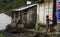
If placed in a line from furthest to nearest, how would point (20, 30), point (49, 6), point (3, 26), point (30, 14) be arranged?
point (3, 26)
point (30, 14)
point (20, 30)
point (49, 6)

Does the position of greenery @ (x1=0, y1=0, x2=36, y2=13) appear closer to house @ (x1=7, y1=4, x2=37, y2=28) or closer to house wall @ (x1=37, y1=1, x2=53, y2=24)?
house @ (x1=7, y1=4, x2=37, y2=28)

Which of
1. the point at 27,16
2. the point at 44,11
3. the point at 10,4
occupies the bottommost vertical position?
the point at 27,16

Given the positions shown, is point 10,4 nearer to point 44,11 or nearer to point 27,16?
point 27,16

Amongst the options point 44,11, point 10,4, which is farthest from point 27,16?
point 10,4

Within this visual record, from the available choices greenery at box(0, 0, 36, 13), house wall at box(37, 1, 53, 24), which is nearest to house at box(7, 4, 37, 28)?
house wall at box(37, 1, 53, 24)

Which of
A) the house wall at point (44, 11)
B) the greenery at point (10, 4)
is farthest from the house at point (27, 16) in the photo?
the greenery at point (10, 4)

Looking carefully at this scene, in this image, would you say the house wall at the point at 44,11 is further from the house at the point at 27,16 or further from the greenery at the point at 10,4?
the greenery at the point at 10,4

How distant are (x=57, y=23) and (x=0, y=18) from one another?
13870mm

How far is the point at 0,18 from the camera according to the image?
32.2 metres

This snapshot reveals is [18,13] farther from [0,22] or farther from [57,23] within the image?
[57,23]

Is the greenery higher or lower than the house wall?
higher

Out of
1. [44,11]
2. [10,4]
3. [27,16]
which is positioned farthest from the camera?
[10,4]

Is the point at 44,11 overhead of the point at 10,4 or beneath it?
beneath

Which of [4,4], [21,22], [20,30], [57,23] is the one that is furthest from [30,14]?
[4,4]
